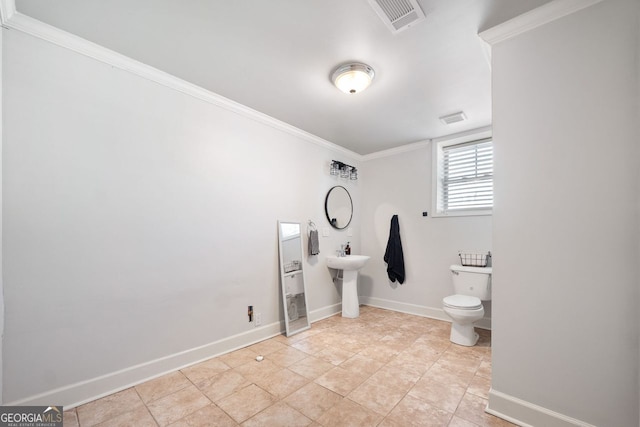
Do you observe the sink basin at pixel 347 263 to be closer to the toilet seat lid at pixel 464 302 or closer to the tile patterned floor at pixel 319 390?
the tile patterned floor at pixel 319 390

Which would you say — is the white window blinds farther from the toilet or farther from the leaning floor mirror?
the leaning floor mirror

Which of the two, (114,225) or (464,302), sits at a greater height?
(114,225)

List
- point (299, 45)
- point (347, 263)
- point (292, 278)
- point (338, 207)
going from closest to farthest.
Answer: point (299, 45)
point (292, 278)
point (347, 263)
point (338, 207)

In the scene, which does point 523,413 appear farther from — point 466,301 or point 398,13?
point 398,13

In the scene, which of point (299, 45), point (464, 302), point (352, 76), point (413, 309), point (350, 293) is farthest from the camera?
point (413, 309)

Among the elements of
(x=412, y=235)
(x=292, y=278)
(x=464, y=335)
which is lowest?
(x=464, y=335)

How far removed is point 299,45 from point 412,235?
2.79m

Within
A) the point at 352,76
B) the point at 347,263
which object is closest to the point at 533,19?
the point at 352,76

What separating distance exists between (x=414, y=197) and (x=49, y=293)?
370 cm

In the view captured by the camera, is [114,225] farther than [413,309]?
No

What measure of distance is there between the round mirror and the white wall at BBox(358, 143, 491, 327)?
388mm

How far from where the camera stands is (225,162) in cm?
255

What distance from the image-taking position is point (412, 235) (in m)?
3.73

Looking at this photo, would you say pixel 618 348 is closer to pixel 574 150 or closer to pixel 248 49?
pixel 574 150
